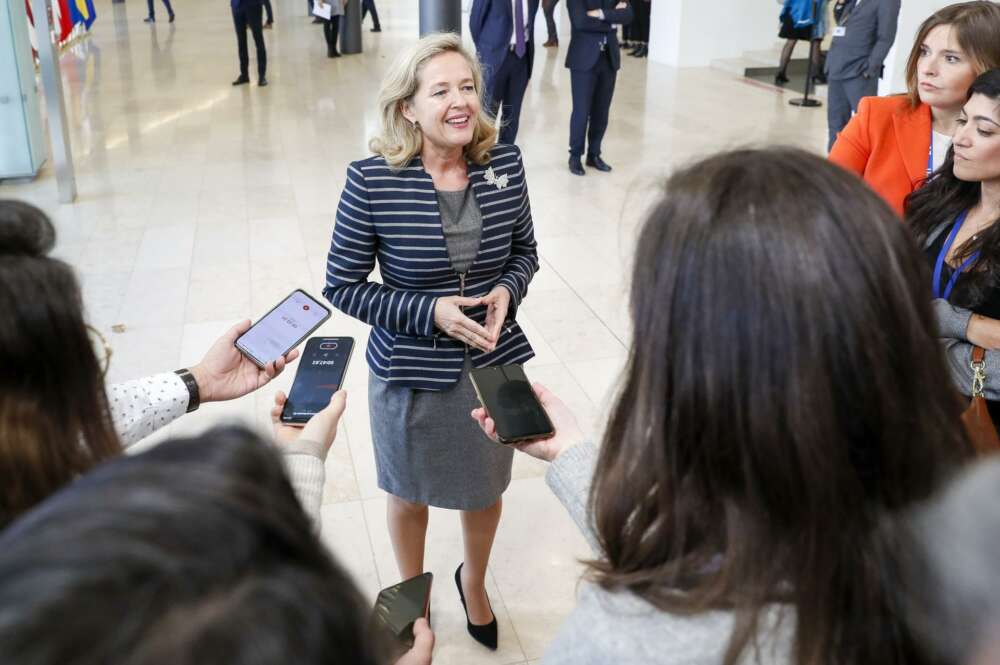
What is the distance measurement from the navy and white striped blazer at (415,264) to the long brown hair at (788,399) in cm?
132

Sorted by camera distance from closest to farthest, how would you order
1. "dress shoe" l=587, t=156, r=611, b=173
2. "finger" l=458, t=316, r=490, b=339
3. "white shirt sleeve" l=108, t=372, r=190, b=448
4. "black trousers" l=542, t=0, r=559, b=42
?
"white shirt sleeve" l=108, t=372, r=190, b=448 → "finger" l=458, t=316, r=490, b=339 → "dress shoe" l=587, t=156, r=611, b=173 → "black trousers" l=542, t=0, r=559, b=42

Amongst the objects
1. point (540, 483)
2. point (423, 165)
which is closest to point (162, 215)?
point (540, 483)

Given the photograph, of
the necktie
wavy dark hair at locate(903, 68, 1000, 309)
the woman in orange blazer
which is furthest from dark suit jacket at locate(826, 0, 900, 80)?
wavy dark hair at locate(903, 68, 1000, 309)

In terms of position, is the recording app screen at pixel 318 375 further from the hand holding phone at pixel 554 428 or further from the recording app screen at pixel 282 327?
the hand holding phone at pixel 554 428

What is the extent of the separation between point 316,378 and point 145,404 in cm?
40

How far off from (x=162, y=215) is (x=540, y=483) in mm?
3936

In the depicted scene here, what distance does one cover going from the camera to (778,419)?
2.89 ft

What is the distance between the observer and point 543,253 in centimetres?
558

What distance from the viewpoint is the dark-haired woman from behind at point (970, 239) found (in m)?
1.99

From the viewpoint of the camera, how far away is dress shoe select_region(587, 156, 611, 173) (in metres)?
7.40

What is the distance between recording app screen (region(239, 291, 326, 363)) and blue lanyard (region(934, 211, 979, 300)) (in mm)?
1455

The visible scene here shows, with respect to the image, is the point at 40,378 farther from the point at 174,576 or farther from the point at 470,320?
the point at 470,320

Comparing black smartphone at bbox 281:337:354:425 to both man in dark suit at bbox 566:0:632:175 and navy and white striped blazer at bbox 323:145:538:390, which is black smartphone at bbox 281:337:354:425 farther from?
man in dark suit at bbox 566:0:632:175

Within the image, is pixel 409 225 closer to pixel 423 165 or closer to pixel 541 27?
pixel 423 165
